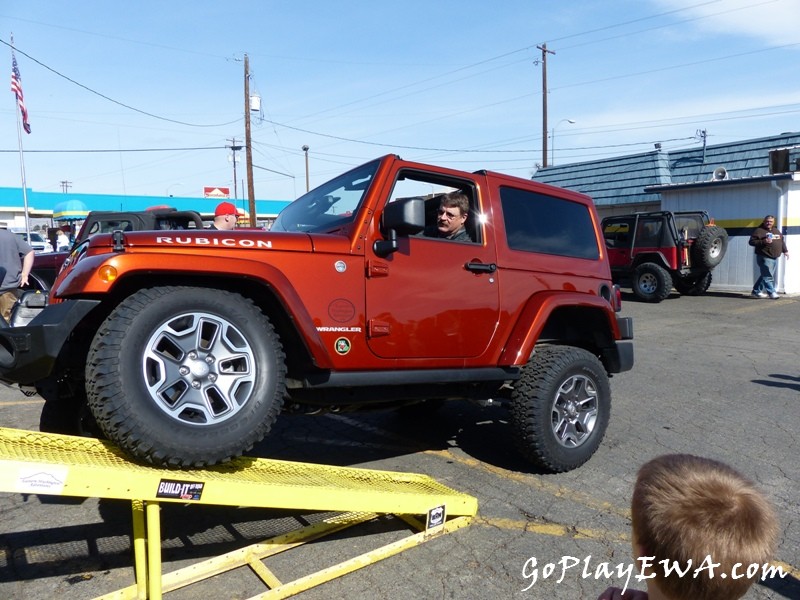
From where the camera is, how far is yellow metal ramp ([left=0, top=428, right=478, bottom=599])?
7.80 ft

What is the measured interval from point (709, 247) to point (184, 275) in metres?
14.5

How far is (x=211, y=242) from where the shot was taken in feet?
10.1

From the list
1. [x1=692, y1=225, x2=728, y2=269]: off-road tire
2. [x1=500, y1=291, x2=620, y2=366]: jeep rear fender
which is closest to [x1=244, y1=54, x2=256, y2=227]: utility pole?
[x1=692, y1=225, x2=728, y2=269]: off-road tire

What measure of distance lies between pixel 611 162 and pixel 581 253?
64.5 feet

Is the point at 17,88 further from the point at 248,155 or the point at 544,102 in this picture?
the point at 544,102

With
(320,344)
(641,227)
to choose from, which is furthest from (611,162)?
(320,344)

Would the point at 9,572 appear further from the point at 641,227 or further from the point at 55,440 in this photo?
the point at 641,227

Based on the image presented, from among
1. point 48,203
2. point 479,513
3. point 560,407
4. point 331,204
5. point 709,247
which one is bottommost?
point 479,513

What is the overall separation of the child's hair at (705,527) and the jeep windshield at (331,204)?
2622mm

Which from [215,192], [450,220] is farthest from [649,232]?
[215,192]

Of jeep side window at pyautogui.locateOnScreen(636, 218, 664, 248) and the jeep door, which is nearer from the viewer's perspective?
the jeep door

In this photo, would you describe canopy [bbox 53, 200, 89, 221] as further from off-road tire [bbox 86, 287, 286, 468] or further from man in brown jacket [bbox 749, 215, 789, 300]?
off-road tire [bbox 86, 287, 286, 468]

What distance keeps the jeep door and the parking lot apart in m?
1.05

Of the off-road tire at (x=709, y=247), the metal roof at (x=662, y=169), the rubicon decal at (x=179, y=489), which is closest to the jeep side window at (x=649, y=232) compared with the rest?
the off-road tire at (x=709, y=247)
